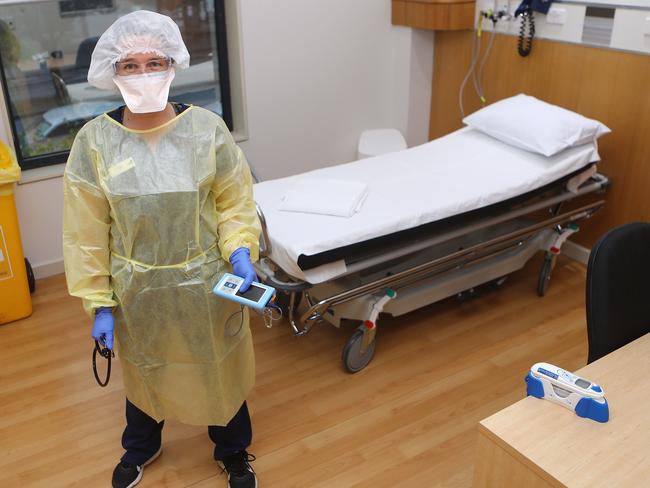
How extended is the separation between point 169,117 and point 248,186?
30 cm

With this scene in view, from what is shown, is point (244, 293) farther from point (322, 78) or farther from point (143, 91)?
point (322, 78)

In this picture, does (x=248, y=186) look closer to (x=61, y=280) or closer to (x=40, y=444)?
(x=40, y=444)

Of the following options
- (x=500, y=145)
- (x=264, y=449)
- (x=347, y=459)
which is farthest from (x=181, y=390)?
(x=500, y=145)

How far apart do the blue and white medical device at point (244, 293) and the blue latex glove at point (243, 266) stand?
0.04 feet

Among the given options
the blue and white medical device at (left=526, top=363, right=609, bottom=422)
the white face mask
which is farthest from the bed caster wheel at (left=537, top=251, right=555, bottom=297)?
the white face mask

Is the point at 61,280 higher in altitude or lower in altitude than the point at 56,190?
lower

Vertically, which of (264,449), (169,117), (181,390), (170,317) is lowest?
(264,449)

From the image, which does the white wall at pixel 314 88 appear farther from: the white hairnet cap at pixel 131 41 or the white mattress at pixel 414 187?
the white hairnet cap at pixel 131 41

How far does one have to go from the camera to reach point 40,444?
2420 millimetres

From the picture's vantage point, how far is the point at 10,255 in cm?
303

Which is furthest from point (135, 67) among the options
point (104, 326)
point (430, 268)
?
point (430, 268)

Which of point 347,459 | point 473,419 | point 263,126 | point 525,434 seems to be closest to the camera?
point 525,434

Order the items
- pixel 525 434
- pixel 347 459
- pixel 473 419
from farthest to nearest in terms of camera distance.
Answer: pixel 473 419 < pixel 347 459 < pixel 525 434

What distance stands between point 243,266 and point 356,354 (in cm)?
102
